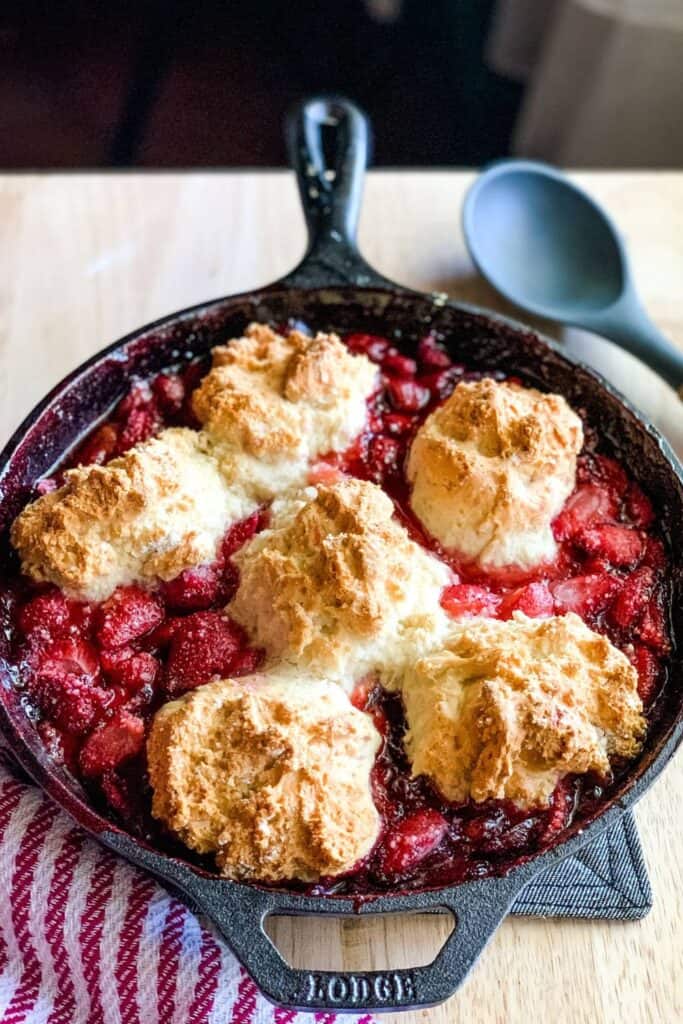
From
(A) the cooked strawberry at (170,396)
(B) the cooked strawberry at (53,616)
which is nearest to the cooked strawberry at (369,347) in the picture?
(A) the cooked strawberry at (170,396)

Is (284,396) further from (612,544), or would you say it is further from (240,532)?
(612,544)

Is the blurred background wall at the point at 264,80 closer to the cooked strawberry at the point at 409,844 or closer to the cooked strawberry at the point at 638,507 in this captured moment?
the cooked strawberry at the point at 638,507

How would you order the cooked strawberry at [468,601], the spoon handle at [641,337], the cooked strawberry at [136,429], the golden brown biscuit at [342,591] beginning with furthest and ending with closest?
the spoon handle at [641,337], the cooked strawberry at [136,429], the cooked strawberry at [468,601], the golden brown biscuit at [342,591]

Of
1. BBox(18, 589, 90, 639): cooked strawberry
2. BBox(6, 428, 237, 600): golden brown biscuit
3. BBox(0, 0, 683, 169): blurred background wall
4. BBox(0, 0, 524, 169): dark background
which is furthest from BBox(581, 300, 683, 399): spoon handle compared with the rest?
BBox(0, 0, 524, 169): dark background

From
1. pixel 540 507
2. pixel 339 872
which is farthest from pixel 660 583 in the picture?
pixel 339 872

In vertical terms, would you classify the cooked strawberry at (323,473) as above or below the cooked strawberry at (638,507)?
below

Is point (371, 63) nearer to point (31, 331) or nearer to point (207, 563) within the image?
point (31, 331)
